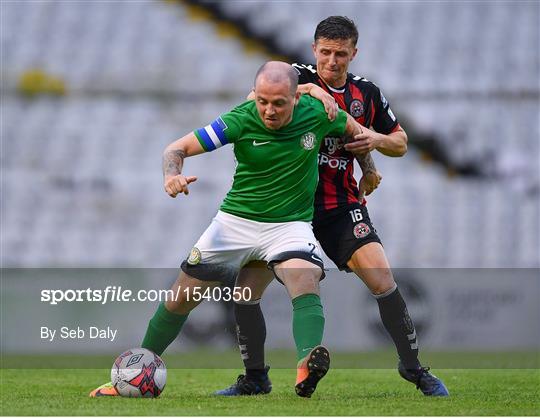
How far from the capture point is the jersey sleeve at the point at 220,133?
5.75 metres

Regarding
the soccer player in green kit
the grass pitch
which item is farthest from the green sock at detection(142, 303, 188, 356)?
the grass pitch

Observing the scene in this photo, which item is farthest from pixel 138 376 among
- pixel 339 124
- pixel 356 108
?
pixel 356 108

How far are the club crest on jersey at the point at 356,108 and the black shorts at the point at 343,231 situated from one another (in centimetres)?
54

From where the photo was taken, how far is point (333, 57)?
248 inches

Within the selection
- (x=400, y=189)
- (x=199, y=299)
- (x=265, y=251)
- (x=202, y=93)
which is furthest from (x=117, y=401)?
(x=202, y=93)

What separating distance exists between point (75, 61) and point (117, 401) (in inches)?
508

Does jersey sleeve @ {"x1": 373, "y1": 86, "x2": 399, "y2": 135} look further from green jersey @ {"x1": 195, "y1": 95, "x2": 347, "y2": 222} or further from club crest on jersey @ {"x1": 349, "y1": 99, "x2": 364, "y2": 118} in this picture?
green jersey @ {"x1": 195, "y1": 95, "x2": 347, "y2": 222}

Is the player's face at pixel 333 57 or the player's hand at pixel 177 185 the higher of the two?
the player's face at pixel 333 57

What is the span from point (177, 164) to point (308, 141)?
2.49 ft

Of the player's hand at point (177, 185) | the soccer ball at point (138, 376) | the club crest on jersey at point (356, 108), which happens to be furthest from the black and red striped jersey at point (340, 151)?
the soccer ball at point (138, 376)

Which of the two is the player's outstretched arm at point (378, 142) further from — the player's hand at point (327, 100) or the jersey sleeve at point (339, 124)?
the player's hand at point (327, 100)

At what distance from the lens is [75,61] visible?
18.0m

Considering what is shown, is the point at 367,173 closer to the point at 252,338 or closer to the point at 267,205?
the point at 267,205

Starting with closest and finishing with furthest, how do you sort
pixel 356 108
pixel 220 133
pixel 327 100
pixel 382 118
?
pixel 220 133
pixel 327 100
pixel 356 108
pixel 382 118
